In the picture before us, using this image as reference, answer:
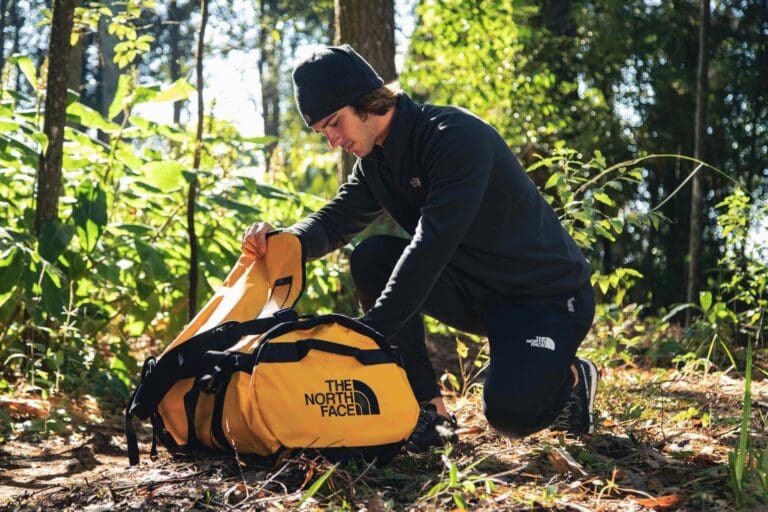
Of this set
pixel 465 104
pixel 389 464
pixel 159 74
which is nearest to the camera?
pixel 389 464

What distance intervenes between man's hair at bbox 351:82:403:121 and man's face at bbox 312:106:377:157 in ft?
0.06

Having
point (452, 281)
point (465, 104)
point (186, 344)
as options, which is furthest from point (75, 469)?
point (465, 104)

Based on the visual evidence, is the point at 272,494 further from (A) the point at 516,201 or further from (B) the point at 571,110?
(B) the point at 571,110

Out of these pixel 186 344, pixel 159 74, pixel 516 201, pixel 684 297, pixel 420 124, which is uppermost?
pixel 159 74

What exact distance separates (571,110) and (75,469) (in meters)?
7.78

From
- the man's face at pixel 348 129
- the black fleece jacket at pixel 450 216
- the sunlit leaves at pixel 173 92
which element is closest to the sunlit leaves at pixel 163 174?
the sunlit leaves at pixel 173 92

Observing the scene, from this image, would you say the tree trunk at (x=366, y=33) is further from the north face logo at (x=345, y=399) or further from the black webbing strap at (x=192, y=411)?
the north face logo at (x=345, y=399)

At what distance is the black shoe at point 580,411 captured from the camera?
3.50m

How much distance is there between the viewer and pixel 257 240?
11.4 ft

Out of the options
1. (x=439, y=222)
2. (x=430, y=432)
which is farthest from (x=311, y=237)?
(x=430, y=432)

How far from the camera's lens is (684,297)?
981 cm

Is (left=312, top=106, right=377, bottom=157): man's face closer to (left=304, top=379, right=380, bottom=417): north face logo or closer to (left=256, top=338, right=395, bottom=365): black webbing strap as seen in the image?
(left=256, top=338, right=395, bottom=365): black webbing strap

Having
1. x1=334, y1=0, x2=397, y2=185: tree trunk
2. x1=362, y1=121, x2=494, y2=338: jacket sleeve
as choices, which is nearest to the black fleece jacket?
x1=362, y1=121, x2=494, y2=338: jacket sleeve

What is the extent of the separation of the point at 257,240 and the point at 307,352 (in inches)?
29.0
